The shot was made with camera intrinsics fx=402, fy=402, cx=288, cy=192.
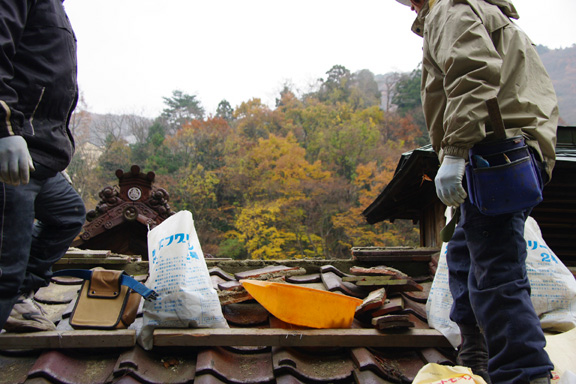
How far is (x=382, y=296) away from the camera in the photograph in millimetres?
2295

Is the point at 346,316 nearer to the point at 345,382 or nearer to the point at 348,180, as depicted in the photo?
the point at 345,382

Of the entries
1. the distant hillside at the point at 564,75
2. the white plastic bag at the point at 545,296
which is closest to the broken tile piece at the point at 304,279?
the white plastic bag at the point at 545,296

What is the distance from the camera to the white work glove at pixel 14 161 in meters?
1.45

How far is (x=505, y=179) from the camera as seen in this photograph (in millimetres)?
1561

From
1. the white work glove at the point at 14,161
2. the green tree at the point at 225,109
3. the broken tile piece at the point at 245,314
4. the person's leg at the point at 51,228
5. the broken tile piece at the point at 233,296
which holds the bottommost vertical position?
the broken tile piece at the point at 245,314

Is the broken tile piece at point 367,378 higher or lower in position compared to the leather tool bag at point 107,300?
lower

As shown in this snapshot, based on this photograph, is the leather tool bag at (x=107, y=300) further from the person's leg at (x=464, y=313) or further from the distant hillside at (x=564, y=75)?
the distant hillside at (x=564, y=75)

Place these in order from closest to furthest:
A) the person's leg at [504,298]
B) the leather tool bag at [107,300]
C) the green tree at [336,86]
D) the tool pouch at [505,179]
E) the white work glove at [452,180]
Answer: the person's leg at [504,298]
the tool pouch at [505,179]
the white work glove at [452,180]
the leather tool bag at [107,300]
the green tree at [336,86]

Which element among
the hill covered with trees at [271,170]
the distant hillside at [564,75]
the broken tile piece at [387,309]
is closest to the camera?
the broken tile piece at [387,309]

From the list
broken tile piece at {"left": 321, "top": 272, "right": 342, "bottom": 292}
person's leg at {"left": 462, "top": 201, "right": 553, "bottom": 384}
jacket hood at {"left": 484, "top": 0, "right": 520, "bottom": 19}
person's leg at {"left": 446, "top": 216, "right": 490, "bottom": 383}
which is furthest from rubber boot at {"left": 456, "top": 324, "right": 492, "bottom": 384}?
jacket hood at {"left": 484, "top": 0, "right": 520, "bottom": 19}

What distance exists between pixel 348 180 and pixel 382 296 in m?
24.2

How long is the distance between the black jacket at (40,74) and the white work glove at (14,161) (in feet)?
0.19

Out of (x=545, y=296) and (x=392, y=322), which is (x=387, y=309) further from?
(x=545, y=296)

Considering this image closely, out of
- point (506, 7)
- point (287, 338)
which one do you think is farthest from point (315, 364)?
point (506, 7)
